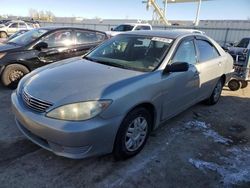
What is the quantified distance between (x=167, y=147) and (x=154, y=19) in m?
37.0

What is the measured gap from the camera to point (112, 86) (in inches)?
110

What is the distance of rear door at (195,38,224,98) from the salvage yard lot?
855mm

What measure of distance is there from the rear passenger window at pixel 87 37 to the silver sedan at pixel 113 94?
2699 mm

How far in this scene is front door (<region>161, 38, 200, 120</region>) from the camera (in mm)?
3440

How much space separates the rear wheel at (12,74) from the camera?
225 inches

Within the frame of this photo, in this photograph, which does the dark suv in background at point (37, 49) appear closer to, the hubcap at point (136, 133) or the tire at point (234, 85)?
the hubcap at point (136, 133)

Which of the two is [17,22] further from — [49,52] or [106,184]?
[106,184]

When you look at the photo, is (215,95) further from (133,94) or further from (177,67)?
(133,94)

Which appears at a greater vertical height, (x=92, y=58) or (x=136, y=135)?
(x=92, y=58)

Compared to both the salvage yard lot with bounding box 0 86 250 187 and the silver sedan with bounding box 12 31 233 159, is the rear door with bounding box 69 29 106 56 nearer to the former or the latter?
the silver sedan with bounding box 12 31 233 159

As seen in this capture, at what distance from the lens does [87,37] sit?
22.9ft

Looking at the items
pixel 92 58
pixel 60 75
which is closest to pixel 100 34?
pixel 92 58

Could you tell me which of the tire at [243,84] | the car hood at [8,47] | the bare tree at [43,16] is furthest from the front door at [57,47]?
the bare tree at [43,16]

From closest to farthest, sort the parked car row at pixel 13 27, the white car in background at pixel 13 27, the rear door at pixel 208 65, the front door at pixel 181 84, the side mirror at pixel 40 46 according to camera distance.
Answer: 1. the front door at pixel 181 84
2. the rear door at pixel 208 65
3. the side mirror at pixel 40 46
4. the parked car row at pixel 13 27
5. the white car in background at pixel 13 27
